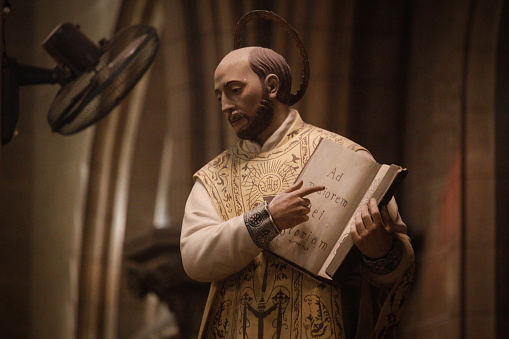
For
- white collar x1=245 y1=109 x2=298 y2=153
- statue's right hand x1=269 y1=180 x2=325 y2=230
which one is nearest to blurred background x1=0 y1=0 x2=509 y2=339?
white collar x1=245 y1=109 x2=298 y2=153

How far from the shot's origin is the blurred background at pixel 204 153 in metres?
5.39

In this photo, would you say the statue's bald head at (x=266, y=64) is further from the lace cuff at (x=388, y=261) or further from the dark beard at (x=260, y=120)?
the lace cuff at (x=388, y=261)

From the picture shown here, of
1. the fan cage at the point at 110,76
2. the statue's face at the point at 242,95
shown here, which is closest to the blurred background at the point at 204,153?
the fan cage at the point at 110,76

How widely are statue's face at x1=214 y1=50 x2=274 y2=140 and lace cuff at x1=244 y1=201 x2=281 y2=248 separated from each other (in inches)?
15.7

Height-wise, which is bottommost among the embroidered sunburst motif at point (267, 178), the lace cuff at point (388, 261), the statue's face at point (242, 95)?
the lace cuff at point (388, 261)

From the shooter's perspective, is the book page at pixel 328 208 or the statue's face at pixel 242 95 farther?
the statue's face at pixel 242 95

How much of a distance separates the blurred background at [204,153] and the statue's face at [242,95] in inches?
69.8

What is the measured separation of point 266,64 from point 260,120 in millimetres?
200

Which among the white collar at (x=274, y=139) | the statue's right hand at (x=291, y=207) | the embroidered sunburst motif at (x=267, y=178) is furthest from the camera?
the white collar at (x=274, y=139)

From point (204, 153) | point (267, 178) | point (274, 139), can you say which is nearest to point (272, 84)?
point (274, 139)

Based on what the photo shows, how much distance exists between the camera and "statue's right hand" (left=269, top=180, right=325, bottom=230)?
355 cm

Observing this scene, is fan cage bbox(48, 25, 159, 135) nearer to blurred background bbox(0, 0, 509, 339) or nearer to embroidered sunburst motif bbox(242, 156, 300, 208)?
blurred background bbox(0, 0, 509, 339)

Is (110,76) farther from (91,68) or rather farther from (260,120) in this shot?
(260,120)

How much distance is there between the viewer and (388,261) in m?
3.61
